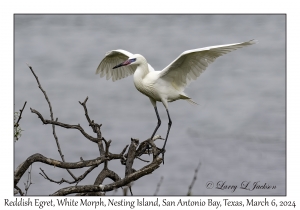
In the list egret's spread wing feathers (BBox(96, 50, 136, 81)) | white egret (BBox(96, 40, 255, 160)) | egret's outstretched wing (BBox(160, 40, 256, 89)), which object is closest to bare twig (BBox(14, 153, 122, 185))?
white egret (BBox(96, 40, 255, 160))

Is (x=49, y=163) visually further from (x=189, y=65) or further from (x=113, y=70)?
(x=113, y=70)

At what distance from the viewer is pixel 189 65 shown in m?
5.80

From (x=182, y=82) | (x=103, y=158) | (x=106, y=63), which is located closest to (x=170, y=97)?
(x=182, y=82)

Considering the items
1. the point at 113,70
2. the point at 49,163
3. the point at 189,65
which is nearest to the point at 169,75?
the point at 189,65

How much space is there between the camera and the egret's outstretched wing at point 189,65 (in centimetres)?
543

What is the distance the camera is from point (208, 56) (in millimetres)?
5609

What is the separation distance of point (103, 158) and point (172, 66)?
1613 millimetres

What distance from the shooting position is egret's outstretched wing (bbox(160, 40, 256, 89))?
17.8 ft

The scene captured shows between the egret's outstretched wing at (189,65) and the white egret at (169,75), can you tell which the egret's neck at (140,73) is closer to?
the white egret at (169,75)

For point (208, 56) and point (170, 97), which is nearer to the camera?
point (208, 56)
